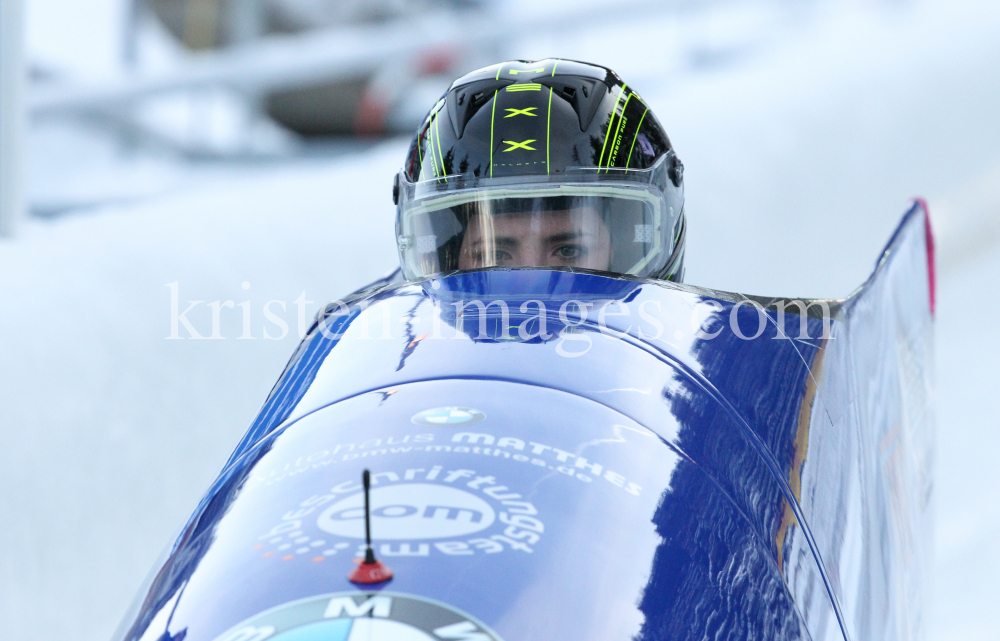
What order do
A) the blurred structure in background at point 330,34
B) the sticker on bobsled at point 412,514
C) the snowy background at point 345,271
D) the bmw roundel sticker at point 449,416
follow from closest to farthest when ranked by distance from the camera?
the sticker on bobsled at point 412,514
the bmw roundel sticker at point 449,416
the snowy background at point 345,271
the blurred structure in background at point 330,34

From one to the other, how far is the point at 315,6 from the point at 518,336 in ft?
35.1

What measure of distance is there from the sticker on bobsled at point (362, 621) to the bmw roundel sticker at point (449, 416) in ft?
0.76

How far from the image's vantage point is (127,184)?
8.11m

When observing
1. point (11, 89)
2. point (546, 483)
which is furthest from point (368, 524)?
point (11, 89)

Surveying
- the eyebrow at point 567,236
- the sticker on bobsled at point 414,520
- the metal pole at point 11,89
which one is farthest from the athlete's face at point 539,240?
the metal pole at point 11,89

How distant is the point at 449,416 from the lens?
3.29 feet

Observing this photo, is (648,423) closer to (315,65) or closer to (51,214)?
(315,65)

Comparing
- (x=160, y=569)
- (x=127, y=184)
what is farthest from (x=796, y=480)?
(x=127, y=184)

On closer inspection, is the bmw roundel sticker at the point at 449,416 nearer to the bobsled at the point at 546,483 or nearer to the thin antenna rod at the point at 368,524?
the bobsled at the point at 546,483

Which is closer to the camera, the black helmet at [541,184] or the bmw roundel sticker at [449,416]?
the bmw roundel sticker at [449,416]

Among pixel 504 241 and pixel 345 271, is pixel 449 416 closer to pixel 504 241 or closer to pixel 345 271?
pixel 504 241

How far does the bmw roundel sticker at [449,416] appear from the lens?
1.00m

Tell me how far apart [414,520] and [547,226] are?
2.75ft

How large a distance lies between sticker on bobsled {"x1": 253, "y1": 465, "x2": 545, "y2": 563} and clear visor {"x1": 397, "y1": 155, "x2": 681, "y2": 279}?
0.74 m
